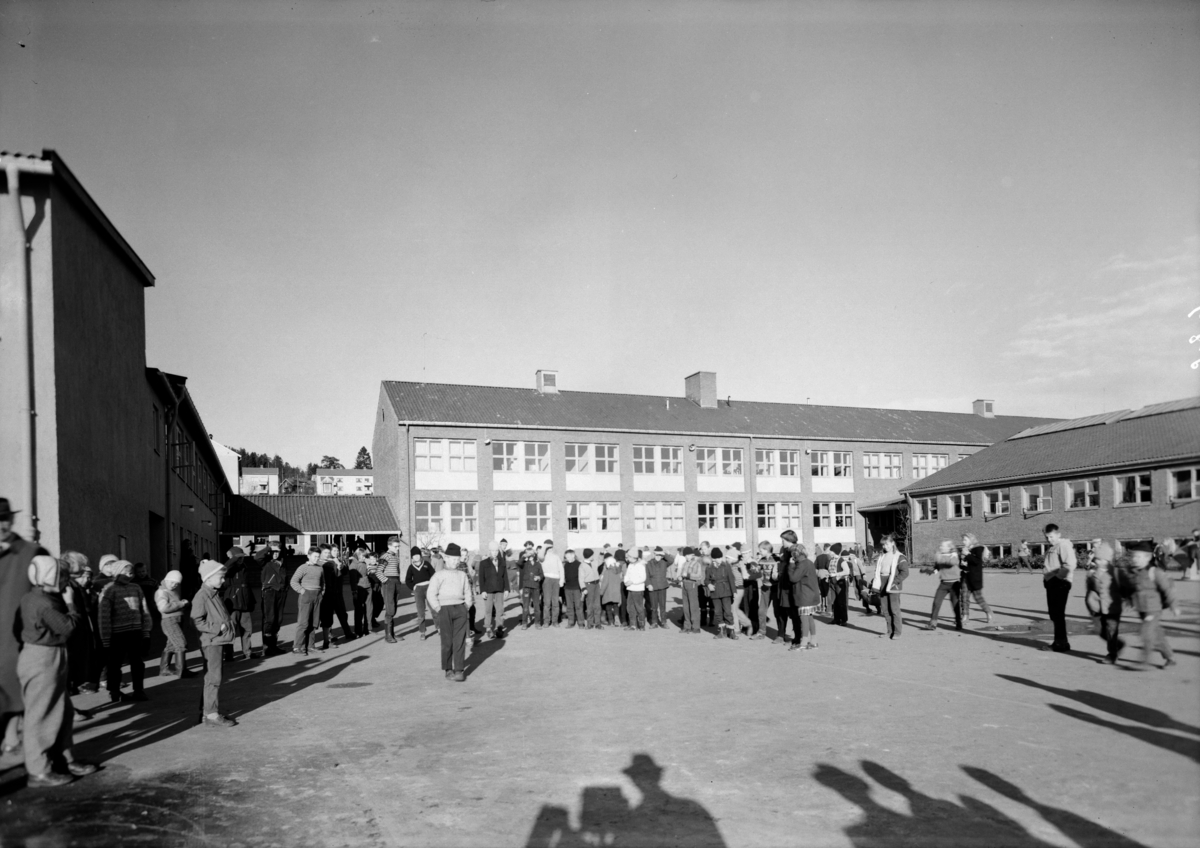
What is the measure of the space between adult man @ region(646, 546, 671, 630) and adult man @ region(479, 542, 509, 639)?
10.4 ft

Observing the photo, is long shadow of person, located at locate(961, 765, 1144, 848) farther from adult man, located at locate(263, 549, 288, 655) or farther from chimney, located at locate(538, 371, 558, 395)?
chimney, located at locate(538, 371, 558, 395)

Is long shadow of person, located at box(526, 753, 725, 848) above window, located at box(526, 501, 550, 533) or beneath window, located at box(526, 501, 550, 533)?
beneath

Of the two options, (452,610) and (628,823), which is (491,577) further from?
(628,823)

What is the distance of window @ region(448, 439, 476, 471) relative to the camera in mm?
46219

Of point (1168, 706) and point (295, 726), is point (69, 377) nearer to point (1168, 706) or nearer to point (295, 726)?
point (295, 726)

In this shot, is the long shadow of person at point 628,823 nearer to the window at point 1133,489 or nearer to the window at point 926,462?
the window at point 1133,489

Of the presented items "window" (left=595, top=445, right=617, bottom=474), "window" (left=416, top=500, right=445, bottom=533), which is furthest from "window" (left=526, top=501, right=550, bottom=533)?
"window" (left=416, top=500, right=445, bottom=533)

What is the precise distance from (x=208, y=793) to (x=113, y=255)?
13.8m

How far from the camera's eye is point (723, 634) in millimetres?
17125

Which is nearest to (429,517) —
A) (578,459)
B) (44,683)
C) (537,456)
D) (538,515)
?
(538,515)

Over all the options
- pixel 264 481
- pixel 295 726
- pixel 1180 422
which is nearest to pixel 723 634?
pixel 295 726

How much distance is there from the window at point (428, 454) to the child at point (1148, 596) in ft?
136

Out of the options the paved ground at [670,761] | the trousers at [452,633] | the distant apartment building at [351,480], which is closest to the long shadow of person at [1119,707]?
the paved ground at [670,761]

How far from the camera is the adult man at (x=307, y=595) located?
15297mm
